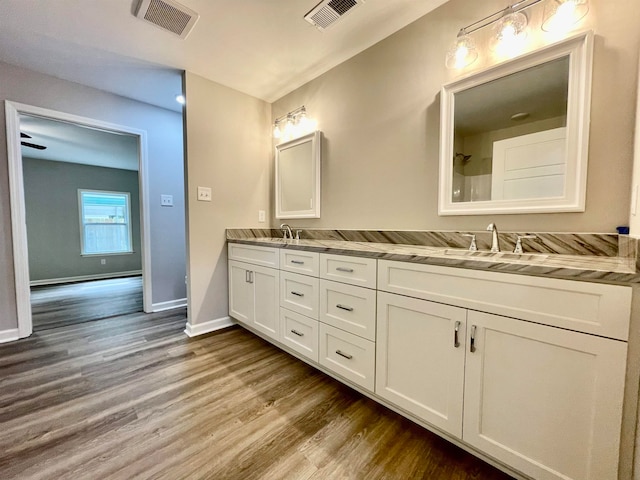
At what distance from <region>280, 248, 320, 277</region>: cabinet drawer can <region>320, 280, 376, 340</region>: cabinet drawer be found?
0.38 ft

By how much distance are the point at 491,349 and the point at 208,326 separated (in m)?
2.30

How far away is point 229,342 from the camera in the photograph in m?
2.24

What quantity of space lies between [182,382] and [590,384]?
6.54ft

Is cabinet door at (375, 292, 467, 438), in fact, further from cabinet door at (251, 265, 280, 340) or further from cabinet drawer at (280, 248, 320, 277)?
cabinet door at (251, 265, 280, 340)

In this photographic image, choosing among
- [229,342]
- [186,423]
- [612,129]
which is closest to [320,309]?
[186,423]

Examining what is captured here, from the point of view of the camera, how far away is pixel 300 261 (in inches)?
69.7

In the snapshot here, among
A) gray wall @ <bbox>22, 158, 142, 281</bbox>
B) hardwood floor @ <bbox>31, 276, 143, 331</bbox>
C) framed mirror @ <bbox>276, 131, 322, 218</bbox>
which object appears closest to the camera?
framed mirror @ <bbox>276, 131, 322, 218</bbox>

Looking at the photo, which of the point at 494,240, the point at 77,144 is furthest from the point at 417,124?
the point at 77,144

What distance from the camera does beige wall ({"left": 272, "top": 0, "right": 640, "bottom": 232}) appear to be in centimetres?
108

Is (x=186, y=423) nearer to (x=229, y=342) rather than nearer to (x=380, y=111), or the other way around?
(x=229, y=342)

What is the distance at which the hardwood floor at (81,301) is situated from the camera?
2.80 m

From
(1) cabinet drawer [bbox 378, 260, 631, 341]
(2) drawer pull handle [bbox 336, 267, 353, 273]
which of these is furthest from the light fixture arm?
(2) drawer pull handle [bbox 336, 267, 353, 273]

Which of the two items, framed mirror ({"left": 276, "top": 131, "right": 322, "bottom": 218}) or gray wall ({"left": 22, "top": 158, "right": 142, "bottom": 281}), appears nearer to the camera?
framed mirror ({"left": 276, "top": 131, "right": 322, "bottom": 218})

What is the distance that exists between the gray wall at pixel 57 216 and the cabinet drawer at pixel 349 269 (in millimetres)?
5787
